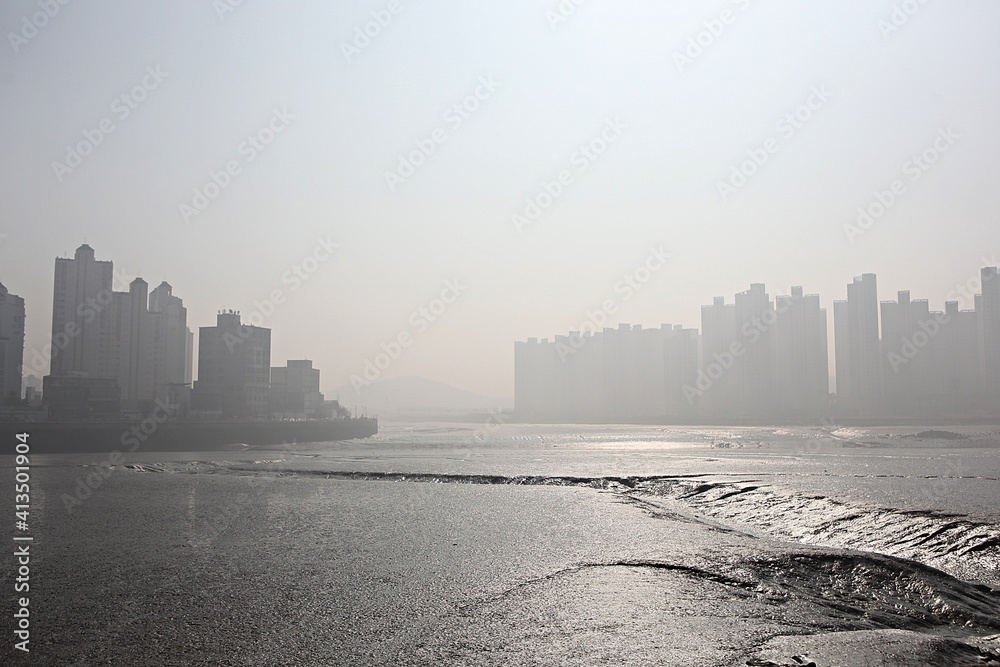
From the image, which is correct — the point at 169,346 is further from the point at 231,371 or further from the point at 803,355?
the point at 803,355

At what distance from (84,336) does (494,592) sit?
108 meters

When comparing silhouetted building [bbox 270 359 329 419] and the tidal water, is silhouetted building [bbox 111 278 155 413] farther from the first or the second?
the tidal water

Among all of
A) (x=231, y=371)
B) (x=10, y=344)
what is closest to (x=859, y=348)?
(x=231, y=371)

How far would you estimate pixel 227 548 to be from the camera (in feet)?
43.7

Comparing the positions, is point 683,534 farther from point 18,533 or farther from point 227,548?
point 18,533

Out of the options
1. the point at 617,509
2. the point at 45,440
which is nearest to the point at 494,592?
the point at 617,509

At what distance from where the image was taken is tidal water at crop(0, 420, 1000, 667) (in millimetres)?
7605

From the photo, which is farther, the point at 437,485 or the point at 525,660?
the point at 437,485

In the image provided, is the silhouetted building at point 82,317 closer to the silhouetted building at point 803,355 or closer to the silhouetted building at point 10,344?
the silhouetted building at point 10,344

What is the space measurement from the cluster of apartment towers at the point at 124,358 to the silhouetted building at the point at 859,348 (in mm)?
88285

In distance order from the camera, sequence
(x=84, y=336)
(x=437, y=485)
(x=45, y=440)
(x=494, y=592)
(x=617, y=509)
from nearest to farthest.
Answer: (x=494, y=592) < (x=617, y=509) < (x=437, y=485) < (x=45, y=440) < (x=84, y=336)

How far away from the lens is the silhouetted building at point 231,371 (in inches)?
4281

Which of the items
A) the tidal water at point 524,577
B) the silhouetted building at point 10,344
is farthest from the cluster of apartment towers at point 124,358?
the tidal water at point 524,577

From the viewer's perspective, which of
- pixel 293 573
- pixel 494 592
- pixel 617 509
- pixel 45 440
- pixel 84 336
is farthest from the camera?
pixel 84 336
